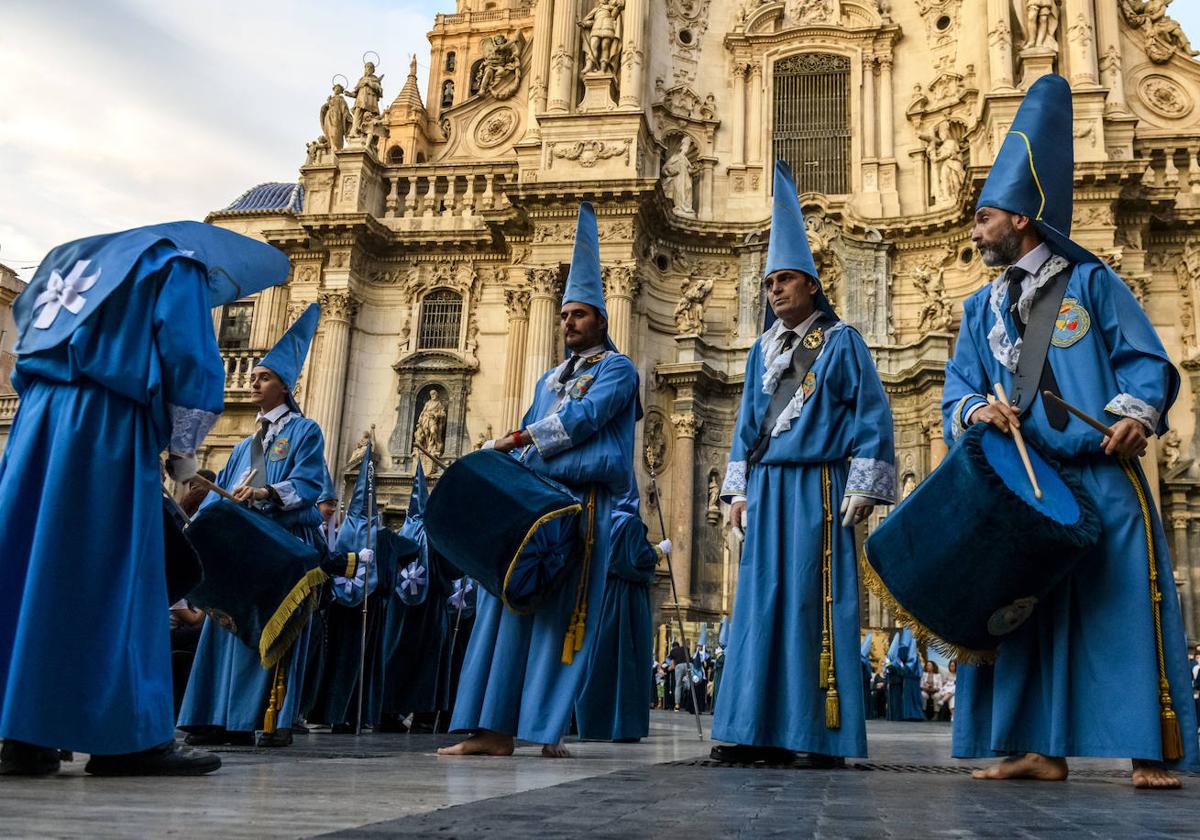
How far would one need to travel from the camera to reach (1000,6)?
21.4m

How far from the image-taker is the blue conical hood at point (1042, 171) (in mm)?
4500

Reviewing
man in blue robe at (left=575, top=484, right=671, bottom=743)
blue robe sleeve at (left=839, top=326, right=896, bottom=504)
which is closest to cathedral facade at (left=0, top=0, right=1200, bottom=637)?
man in blue robe at (left=575, top=484, right=671, bottom=743)

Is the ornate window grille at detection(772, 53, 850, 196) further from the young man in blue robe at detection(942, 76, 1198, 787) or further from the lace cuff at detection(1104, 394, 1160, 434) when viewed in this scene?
the lace cuff at detection(1104, 394, 1160, 434)

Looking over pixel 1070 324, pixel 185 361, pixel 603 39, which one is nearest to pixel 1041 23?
pixel 603 39

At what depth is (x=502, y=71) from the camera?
25.3 metres

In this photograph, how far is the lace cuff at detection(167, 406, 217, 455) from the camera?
157 inches

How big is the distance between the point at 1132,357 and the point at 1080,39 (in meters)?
19.7

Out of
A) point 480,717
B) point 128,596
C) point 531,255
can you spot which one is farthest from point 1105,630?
point 531,255

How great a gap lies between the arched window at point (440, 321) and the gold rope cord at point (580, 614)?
686 inches

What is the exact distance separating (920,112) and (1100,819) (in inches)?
873

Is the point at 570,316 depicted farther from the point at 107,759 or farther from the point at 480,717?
the point at 107,759

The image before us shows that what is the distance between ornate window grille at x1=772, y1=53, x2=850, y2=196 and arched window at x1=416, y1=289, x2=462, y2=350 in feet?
25.2

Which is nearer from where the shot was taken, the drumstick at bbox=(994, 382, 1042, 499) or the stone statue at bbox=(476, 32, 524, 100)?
the drumstick at bbox=(994, 382, 1042, 499)

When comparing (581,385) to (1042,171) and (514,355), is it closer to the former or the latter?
(1042,171)
